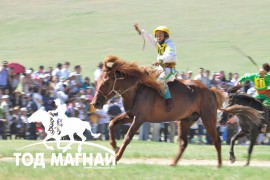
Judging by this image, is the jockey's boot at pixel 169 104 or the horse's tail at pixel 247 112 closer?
the jockey's boot at pixel 169 104

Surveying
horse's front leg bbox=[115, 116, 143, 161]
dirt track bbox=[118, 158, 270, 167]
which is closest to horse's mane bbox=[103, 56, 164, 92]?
horse's front leg bbox=[115, 116, 143, 161]

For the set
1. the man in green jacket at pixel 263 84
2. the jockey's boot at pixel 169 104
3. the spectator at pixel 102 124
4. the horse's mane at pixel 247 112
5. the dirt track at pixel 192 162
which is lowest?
the dirt track at pixel 192 162

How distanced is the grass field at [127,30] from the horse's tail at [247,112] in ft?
63.6

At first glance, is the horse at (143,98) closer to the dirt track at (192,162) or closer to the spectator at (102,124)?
the dirt track at (192,162)

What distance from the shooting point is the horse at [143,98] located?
13117 mm

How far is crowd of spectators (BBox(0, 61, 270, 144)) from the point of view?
65.9ft

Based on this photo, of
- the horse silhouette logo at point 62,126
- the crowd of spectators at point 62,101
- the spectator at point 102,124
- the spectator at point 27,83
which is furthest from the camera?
the spectator at point 27,83

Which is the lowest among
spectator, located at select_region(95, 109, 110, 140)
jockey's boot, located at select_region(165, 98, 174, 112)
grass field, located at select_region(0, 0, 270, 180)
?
spectator, located at select_region(95, 109, 110, 140)

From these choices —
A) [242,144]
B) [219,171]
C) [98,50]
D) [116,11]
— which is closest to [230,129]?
[242,144]

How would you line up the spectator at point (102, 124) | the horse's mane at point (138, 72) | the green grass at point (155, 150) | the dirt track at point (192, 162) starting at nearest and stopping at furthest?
the horse's mane at point (138, 72)
the dirt track at point (192, 162)
the green grass at point (155, 150)
the spectator at point (102, 124)

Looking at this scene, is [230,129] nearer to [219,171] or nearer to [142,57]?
[219,171]

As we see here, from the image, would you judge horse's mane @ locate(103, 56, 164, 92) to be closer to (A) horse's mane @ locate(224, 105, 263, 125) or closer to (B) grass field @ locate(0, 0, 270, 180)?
(A) horse's mane @ locate(224, 105, 263, 125)

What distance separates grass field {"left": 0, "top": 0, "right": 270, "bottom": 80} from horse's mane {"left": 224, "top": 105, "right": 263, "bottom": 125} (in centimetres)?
1939

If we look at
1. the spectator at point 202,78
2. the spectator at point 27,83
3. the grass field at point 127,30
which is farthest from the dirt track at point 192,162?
the grass field at point 127,30
